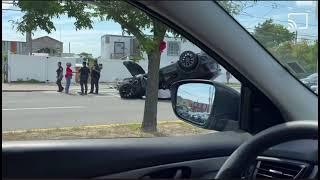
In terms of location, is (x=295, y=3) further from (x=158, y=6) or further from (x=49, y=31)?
(x=49, y=31)

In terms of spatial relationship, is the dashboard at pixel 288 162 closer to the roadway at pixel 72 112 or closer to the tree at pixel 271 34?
the tree at pixel 271 34

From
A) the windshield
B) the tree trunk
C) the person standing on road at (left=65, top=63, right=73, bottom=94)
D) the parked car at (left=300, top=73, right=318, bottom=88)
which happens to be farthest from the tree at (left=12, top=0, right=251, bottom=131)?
the person standing on road at (left=65, top=63, right=73, bottom=94)

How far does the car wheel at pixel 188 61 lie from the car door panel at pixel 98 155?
38 centimetres

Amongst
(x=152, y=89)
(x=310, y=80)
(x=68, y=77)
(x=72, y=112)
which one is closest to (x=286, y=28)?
(x=310, y=80)

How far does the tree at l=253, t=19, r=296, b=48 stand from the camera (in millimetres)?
1904

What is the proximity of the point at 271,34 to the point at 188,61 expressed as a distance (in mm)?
605

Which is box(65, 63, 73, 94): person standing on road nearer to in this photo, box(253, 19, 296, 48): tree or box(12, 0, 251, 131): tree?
box(12, 0, 251, 131): tree

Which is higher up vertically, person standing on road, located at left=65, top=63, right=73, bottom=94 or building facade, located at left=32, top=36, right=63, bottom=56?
building facade, located at left=32, top=36, right=63, bottom=56

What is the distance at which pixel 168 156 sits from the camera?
2.61 meters

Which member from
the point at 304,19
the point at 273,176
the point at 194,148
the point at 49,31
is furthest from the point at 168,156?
the point at 304,19

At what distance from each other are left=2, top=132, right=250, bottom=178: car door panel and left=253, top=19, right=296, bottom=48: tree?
26.3 inches

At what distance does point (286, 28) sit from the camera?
6.42 ft

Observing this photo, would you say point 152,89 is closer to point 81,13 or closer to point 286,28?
point 81,13

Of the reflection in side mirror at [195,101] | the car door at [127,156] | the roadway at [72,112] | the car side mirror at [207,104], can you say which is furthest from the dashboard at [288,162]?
the roadway at [72,112]
